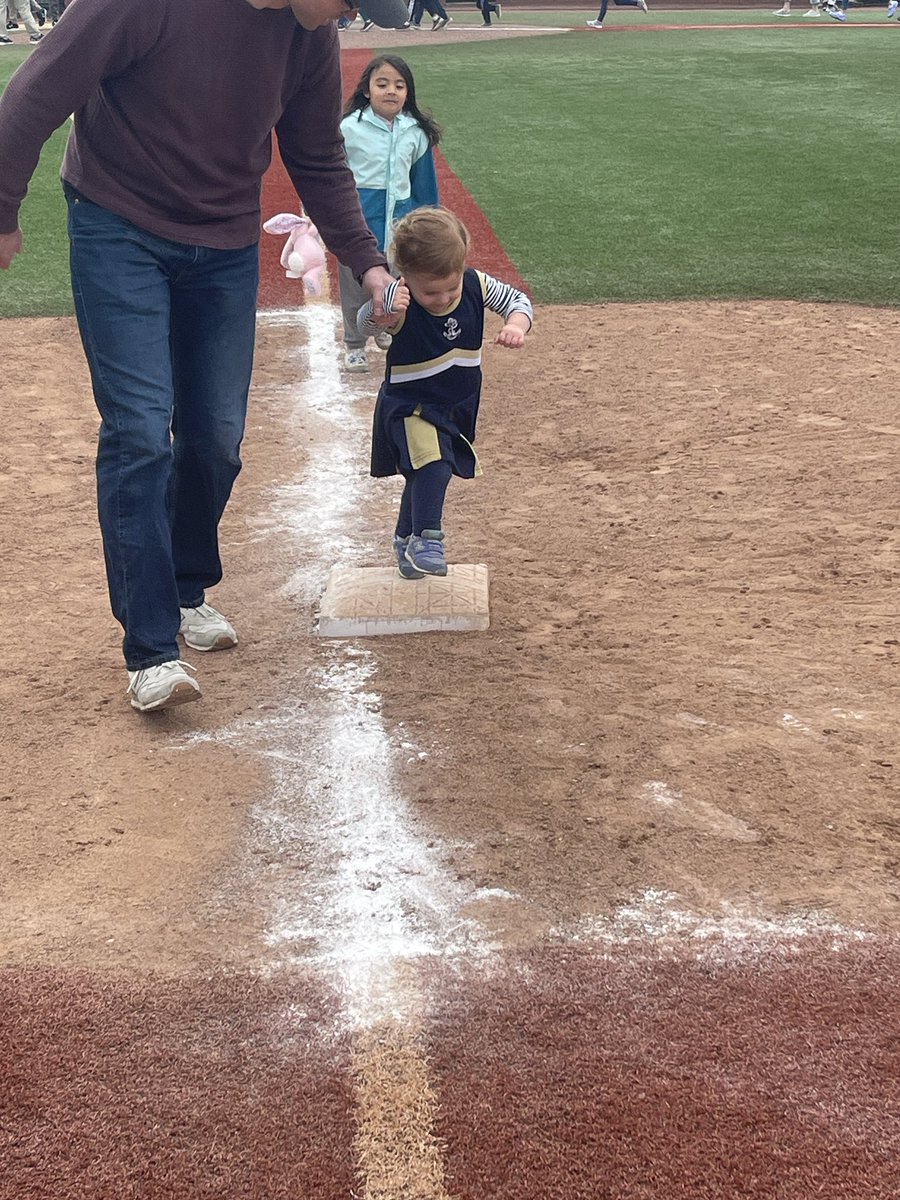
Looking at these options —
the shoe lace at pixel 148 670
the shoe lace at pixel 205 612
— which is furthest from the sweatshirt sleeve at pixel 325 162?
the shoe lace at pixel 148 670

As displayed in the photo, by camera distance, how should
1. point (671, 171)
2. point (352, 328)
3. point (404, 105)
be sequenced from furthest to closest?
1. point (671, 171)
2. point (352, 328)
3. point (404, 105)

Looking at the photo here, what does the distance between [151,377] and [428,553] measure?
1.31 meters

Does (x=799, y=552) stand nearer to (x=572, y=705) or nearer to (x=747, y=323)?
(x=572, y=705)

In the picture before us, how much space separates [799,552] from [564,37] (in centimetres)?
2622

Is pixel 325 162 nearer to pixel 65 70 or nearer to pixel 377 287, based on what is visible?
pixel 377 287

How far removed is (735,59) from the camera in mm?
22328

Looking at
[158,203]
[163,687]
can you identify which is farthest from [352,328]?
[163,687]

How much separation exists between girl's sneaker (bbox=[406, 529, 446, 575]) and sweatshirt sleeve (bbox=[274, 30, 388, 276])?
0.91 meters

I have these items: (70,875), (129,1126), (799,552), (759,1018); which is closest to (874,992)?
(759,1018)

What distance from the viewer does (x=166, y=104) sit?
3.33 meters

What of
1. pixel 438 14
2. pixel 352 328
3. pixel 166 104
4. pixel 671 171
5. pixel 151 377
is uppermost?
pixel 166 104

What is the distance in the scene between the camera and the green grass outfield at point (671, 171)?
8.97m

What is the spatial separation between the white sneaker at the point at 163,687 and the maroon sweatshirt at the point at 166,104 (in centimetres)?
113

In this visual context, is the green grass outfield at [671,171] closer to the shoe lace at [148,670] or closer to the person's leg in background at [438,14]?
the shoe lace at [148,670]
